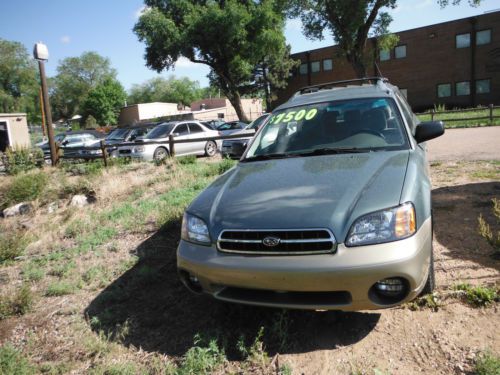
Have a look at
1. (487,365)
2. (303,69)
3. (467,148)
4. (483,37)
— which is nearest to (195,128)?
(467,148)

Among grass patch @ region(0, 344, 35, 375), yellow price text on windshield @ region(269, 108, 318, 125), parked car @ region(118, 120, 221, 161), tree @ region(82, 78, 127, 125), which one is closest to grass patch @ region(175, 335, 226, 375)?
grass patch @ region(0, 344, 35, 375)

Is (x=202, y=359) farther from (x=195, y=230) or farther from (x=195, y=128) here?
(x=195, y=128)

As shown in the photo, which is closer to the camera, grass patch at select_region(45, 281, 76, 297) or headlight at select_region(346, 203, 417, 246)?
headlight at select_region(346, 203, 417, 246)

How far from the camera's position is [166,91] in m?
113

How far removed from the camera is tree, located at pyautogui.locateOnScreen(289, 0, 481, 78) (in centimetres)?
2386

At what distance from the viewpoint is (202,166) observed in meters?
9.70

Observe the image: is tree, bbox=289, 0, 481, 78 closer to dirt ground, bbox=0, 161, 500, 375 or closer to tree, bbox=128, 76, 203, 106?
dirt ground, bbox=0, 161, 500, 375

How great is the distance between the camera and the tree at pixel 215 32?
27.5m

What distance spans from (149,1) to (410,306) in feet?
101

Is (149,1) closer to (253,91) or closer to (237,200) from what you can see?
(253,91)

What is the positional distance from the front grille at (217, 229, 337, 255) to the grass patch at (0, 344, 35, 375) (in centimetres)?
168

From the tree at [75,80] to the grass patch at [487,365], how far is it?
97.2 metres

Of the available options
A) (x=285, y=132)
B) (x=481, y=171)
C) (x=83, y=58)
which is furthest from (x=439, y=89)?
(x=83, y=58)

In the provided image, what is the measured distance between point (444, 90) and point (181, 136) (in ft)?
89.0
